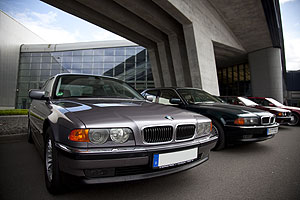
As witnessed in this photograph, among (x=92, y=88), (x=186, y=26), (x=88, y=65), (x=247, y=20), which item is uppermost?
(x=247, y=20)

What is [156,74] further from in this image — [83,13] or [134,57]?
[83,13]

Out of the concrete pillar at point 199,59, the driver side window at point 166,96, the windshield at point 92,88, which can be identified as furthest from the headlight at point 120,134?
the concrete pillar at point 199,59

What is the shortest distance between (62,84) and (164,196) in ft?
6.93

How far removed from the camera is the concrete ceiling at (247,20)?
1347 centimetres

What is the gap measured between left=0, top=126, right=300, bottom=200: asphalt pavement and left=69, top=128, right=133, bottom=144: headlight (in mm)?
684

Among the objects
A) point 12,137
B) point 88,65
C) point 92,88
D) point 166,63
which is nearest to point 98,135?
point 92,88

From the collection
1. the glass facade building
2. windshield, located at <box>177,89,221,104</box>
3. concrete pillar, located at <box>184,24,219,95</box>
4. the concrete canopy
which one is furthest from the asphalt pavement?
the glass facade building

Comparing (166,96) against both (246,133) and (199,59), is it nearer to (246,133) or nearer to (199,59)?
(246,133)

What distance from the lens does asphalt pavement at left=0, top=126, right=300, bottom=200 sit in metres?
1.72

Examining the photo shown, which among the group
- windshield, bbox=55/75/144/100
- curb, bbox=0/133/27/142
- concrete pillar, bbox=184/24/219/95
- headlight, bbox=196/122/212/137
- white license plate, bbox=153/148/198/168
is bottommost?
curb, bbox=0/133/27/142

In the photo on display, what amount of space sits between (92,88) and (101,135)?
152cm

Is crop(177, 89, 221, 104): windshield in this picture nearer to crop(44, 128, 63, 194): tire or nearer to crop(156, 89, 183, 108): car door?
crop(156, 89, 183, 108): car door

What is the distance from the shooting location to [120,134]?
1.45m

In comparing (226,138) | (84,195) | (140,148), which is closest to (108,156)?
(140,148)
